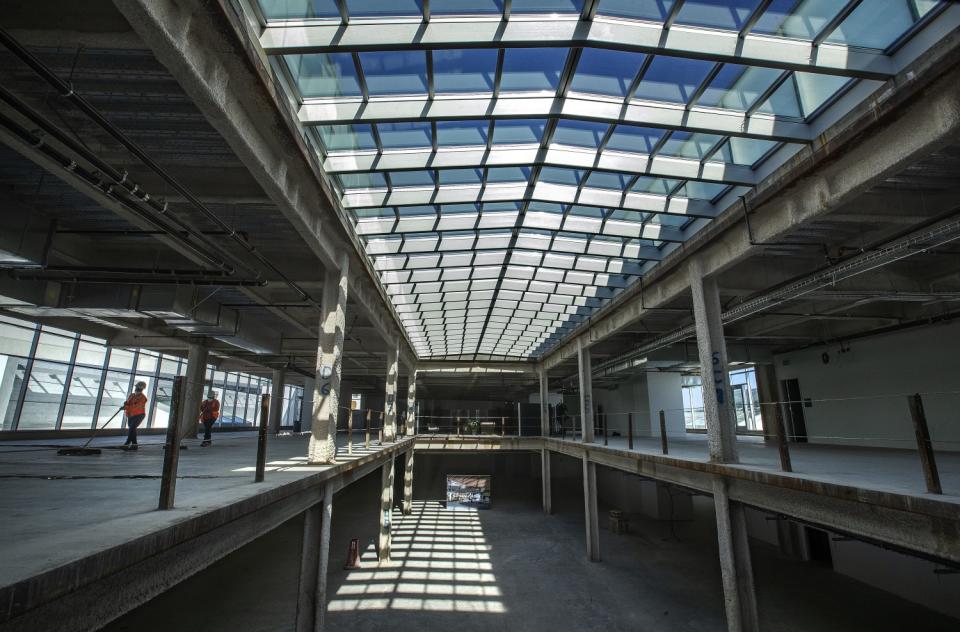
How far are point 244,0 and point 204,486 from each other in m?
5.20

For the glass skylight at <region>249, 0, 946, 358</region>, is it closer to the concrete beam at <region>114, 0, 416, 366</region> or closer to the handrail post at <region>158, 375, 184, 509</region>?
the concrete beam at <region>114, 0, 416, 366</region>

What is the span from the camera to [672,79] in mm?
6039

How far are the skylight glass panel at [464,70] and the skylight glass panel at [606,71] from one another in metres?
1.17

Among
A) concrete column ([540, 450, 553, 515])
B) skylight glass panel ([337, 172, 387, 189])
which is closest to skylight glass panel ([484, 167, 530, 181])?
skylight glass panel ([337, 172, 387, 189])

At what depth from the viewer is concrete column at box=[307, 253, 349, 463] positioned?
7.83 metres

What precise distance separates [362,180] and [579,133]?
3.85 metres

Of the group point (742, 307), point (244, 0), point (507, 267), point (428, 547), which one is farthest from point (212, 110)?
point (428, 547)

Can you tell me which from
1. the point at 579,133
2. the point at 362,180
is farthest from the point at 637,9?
the point at 362,180

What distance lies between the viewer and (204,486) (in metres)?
5.10

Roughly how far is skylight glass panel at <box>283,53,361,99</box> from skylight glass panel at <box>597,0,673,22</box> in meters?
3.06

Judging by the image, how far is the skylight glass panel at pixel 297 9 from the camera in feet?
15.2

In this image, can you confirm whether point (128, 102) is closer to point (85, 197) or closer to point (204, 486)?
point (85, 197)

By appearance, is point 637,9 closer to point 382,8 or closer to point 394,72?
point 382,8

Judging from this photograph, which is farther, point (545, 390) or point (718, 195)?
point (545, 390)
